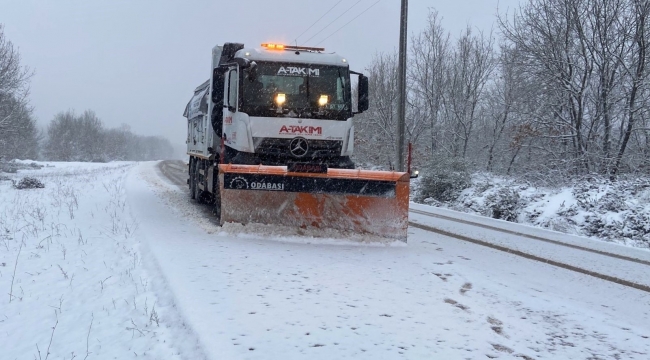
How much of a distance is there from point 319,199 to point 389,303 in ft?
10.7

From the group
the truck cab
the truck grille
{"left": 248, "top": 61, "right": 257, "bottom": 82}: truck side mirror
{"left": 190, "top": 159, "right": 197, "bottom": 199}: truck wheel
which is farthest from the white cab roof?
{"left": 190, "top": 159, "right": 197, "bottom": 199}: truck wheel

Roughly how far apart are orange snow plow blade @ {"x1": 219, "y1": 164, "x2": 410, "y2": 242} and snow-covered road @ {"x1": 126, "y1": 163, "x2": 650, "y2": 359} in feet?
1.68

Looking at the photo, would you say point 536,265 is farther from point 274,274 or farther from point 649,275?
point 274,274

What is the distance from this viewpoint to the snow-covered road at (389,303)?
3.25m

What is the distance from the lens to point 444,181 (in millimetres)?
16672

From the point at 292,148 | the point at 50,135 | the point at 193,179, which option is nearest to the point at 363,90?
the point at 292,148

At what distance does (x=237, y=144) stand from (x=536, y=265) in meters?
4.92

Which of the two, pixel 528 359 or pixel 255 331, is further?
pixel 255 331

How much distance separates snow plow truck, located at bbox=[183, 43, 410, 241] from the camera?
7.15m

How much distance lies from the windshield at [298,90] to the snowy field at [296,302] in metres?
2.28

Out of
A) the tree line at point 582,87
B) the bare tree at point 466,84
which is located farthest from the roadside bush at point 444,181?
the bare tree at point 466,84

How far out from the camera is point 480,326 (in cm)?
367

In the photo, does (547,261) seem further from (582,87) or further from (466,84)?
(466,84)

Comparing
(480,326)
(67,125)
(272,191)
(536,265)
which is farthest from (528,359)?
(67,125)
